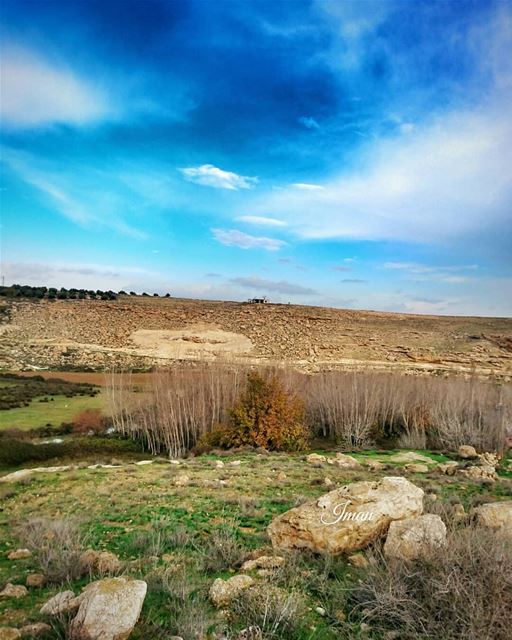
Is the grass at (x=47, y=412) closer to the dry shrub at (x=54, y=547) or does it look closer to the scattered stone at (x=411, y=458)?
the scattered stone at (x=411, y=458)

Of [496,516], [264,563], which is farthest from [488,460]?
[264,563]

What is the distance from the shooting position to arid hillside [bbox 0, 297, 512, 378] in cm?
4609

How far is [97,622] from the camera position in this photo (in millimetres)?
4078

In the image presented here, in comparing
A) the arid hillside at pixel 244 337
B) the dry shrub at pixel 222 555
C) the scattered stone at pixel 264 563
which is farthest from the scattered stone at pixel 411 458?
Answer: the arid hillside at pixel 244 337

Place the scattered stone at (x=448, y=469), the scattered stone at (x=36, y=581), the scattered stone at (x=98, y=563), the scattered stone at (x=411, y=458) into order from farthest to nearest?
the scattered stone at (x=411, y=458), the scattered stone at (x=448, y=469), the scattered stone at (x=98, y=563), the scattered stone at (x=36, y=581)

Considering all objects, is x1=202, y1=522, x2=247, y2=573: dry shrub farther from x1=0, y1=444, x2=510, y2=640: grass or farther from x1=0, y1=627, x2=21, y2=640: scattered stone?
x1=0, y1=627, x2=21, y2=640: scattered stone

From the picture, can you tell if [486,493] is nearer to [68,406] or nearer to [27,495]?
[27,495]

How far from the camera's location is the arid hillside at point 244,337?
1815 inches

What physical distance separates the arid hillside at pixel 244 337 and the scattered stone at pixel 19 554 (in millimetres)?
35508

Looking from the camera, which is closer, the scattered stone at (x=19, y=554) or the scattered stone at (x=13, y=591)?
the scattered stone at (x=13, y=591)

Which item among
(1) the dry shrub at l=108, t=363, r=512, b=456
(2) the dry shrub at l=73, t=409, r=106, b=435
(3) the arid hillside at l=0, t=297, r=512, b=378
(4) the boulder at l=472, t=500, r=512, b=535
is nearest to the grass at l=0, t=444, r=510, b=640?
(4) the boulder at l=472, t=500, r=512, b=535

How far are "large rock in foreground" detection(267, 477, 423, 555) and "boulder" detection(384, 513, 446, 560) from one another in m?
0.42

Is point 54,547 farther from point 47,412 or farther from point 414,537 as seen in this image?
point 47,412

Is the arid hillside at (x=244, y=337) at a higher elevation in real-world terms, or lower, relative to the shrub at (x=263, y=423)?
higher
